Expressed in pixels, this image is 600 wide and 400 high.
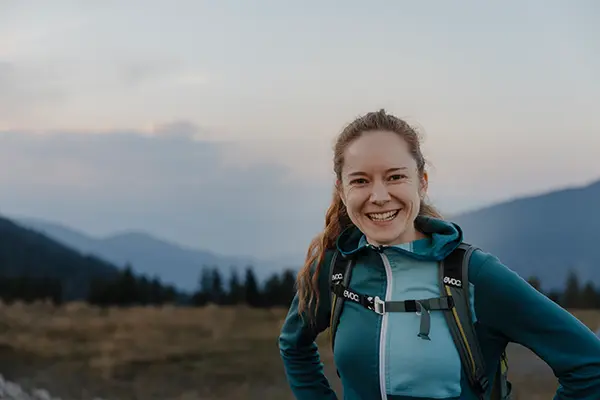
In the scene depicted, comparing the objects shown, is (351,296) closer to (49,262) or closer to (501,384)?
(501,384)

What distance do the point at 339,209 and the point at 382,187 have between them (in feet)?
1.21

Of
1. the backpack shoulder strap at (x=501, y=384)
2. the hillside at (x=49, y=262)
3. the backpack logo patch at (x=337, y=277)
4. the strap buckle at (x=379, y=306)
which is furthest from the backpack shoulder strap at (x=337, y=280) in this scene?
the hillside at (x=49, y=262)

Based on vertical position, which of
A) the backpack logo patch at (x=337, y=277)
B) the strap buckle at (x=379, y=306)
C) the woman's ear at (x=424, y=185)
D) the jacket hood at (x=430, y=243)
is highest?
the woman's ear at (x=424, y=185)

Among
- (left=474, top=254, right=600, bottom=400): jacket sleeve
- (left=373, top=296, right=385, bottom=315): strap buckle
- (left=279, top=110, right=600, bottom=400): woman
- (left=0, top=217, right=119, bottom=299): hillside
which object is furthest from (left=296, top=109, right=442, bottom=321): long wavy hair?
(left=0, top=217, right=119, bottom=299): hillside

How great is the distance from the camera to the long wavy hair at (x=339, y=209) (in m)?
1.73

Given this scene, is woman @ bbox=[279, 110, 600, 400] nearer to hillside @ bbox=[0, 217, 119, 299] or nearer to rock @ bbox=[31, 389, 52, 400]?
rock @ bbox=[31, 389, 52, 400]

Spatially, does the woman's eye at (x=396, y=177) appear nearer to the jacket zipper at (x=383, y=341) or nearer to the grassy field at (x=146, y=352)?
the jacket zipper at (x=383, y=341)

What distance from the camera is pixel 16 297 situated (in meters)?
6.99

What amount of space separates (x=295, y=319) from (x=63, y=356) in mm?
5251

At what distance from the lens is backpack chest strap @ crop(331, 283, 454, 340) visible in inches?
61.0

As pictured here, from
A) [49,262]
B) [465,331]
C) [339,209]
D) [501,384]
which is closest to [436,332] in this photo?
[465,331]

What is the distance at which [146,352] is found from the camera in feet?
21.3

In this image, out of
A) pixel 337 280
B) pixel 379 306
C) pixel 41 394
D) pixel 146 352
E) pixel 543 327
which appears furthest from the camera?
pixel 146 352

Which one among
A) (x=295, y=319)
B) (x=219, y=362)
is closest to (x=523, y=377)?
(x=219, y=362)
